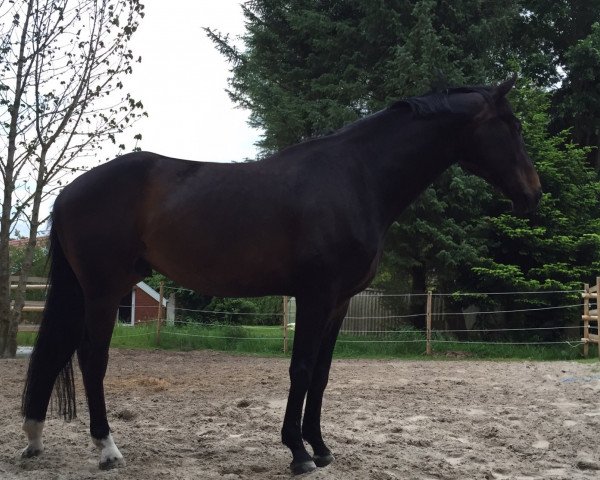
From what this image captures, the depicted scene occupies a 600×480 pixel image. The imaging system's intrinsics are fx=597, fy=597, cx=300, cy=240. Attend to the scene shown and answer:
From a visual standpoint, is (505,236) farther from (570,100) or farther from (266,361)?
(266,361)

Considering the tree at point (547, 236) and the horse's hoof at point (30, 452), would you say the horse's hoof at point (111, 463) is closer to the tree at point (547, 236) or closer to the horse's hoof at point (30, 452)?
the horse's hoof at point (30, 452)

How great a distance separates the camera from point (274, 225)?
3.22 meters

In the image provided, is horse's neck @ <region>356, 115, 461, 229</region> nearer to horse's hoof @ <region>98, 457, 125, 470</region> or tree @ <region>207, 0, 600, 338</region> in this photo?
horse's hoof @ <region>98, 457, 125, 470</region>

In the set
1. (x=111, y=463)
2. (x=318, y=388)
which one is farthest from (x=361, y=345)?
(x=111, y=463)

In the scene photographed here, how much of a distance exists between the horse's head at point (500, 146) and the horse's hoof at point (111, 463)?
2.63m

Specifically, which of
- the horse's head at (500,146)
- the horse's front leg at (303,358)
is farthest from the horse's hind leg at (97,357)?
the horse's head at (500,146)

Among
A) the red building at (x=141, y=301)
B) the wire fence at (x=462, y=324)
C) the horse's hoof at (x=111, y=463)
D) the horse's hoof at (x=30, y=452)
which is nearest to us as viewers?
the horse's hoof at (x=111, y=463)

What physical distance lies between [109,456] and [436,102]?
2.72 m

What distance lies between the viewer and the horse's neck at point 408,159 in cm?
341

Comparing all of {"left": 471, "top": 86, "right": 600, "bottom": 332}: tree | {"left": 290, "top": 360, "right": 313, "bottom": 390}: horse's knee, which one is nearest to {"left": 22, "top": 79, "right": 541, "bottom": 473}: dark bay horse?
{"left": 290, "top": 360, "right": 313, "bottom": 390}: horse's knee

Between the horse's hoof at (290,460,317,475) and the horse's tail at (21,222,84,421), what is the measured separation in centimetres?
144

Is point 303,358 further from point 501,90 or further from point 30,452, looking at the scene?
point 501,90

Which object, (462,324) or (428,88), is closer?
(428,88)

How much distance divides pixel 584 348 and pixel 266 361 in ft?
18.6
